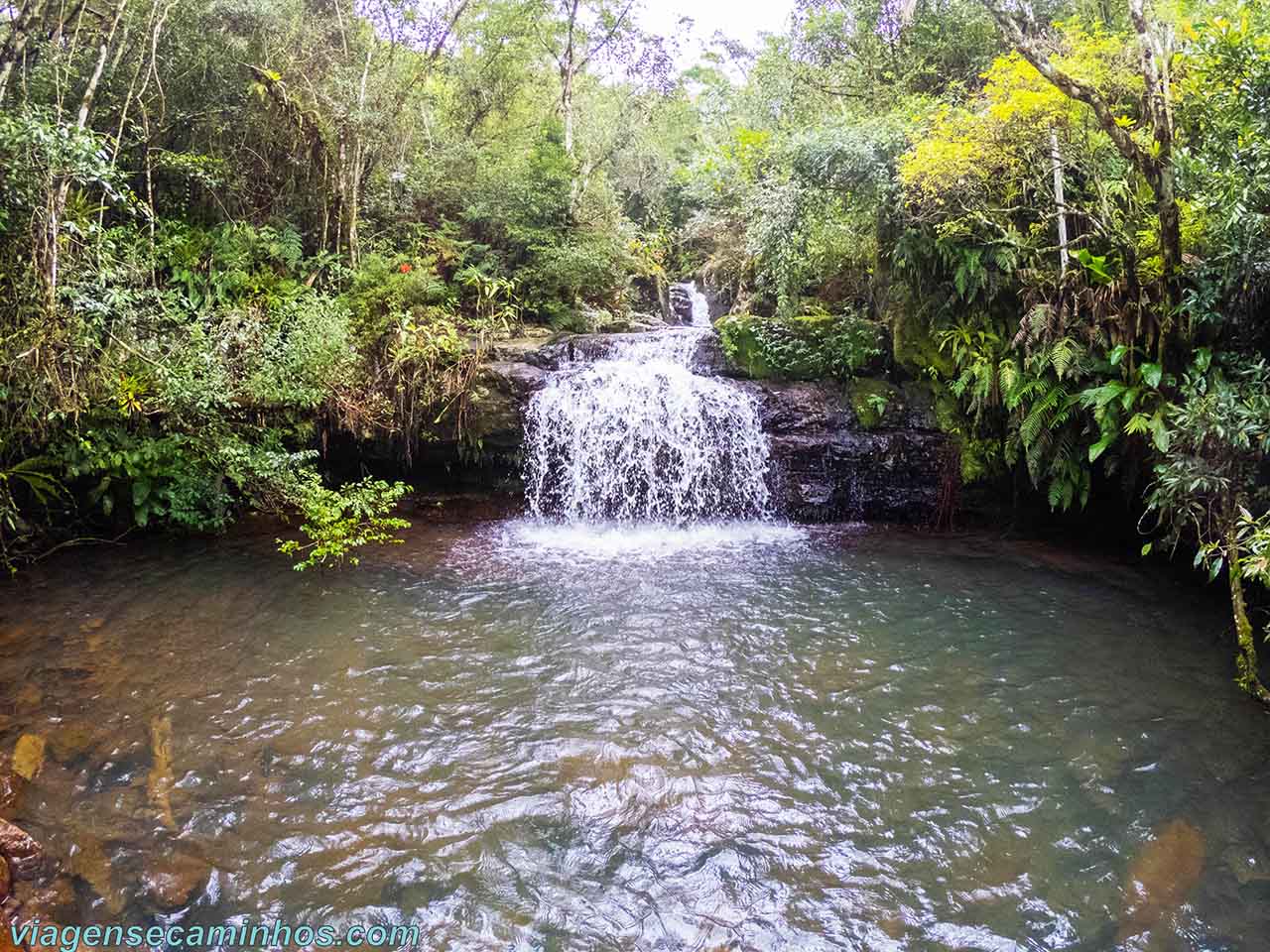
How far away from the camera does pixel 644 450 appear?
9.15 m

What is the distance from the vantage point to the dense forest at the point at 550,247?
5605mm

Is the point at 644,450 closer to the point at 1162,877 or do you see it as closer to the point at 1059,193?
the point at 1059,193

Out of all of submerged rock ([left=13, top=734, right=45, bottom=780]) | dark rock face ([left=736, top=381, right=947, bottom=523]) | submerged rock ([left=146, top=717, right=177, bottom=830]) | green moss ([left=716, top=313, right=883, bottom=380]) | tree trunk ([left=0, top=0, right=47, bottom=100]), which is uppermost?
tree trunk ([left=0, top=0, right=47, bottom=100])

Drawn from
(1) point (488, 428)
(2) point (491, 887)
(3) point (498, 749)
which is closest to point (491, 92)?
(1) point (488, 428)

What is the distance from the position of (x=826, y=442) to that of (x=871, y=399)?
32.6 inches

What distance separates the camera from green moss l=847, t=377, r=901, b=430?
8.98 m

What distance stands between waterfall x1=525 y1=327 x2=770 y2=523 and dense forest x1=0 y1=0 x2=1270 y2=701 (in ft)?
3.46

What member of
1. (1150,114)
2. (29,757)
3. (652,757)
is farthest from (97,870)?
(1150,114)

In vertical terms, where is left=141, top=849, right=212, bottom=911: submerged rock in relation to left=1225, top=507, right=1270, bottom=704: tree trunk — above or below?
below

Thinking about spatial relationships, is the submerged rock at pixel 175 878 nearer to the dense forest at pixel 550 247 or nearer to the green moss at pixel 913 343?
the dense forest at pixel 550 247

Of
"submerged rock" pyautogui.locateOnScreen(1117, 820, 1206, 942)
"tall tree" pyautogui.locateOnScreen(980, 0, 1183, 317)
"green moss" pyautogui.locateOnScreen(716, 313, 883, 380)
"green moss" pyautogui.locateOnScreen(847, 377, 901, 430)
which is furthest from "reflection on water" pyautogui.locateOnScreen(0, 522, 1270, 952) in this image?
"green moss" pyautogui.locateOnScreen(716, 313, 883, 380)

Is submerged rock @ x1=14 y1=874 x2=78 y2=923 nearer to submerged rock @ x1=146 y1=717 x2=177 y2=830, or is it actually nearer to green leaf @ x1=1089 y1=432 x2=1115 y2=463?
submerged rock @ x1=146 y1=717 x2=177 y2=830

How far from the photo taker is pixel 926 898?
124 inches

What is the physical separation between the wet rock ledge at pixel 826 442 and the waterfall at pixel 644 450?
0.26 m
